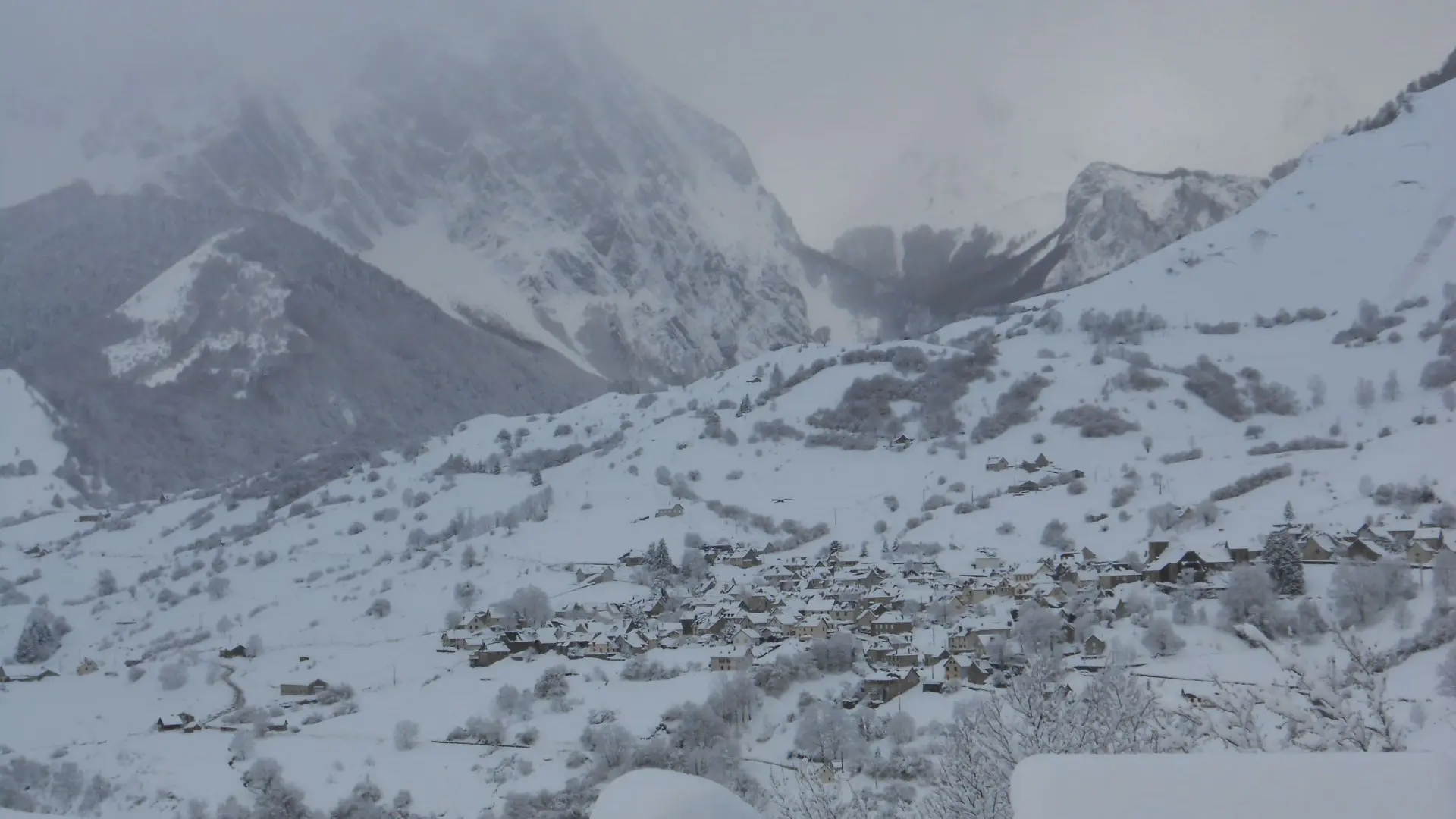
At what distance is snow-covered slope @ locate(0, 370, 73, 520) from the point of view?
2874 inches

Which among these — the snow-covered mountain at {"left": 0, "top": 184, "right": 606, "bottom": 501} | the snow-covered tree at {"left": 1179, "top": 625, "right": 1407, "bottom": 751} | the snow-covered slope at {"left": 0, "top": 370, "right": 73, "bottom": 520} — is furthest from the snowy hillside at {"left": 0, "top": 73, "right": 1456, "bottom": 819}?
the snow-covered mountain at {"left": 0, "top": 184, "right": 606, "bottom": 501}

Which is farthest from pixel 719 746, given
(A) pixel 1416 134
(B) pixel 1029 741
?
(A) pixel 1416 134

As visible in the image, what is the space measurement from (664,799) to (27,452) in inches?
3604

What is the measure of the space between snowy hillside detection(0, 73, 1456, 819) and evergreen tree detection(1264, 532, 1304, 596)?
0.25m

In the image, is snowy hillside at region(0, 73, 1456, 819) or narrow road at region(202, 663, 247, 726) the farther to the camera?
narrow road at region(202, 663, 247, 726)

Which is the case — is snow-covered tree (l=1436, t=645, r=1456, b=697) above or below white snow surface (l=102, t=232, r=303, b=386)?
below

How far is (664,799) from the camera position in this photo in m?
2.41

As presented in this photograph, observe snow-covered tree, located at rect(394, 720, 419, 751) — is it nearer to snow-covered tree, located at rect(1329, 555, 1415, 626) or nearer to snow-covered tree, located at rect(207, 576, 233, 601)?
snow-covered tree, located at rect(1329, 555, 1415, 626)

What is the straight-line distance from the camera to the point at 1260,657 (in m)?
23.4

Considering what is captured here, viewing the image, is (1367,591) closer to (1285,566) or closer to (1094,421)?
(1285,566)

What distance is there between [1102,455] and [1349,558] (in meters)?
23.9

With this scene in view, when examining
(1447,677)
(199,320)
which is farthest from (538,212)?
Result: (1447,677)

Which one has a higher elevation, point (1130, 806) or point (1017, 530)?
point (1130, 806)

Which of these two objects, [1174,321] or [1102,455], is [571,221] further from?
[1102,455]
